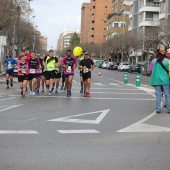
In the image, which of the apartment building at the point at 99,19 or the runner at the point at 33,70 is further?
the apartment building at the point at 99,19

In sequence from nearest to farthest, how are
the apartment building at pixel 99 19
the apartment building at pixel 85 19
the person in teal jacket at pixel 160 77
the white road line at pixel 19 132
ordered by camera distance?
the white road line at pixel 19 132
the person in teal jacket at pixel 160 77
the apartment building at pixel 99 19
the apartment building at pixel 85 19

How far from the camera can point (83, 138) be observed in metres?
7.87

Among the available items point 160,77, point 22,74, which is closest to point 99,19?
point 22,74

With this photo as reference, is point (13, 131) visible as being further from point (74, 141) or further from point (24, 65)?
point (24, 65)

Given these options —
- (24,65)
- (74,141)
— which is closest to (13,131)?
(74,141)

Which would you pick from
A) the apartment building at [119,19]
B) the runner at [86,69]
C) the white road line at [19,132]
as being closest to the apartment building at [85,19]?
the apartment building at [119,19]

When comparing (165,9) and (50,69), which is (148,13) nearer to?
(165,9)

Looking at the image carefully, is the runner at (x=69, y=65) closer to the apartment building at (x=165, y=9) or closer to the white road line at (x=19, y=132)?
the white road line at (x=19, y=132)

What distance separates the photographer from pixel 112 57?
113 metres

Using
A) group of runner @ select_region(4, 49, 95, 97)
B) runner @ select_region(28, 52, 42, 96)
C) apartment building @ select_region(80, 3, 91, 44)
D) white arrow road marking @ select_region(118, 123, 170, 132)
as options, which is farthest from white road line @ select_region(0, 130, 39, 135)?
apartment building @ select_region(80, 3, 91, 44)

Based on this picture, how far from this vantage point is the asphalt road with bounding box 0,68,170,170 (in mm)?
6012

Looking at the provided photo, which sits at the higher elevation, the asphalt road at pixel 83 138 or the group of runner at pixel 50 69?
the group of runner at pixel 50 69

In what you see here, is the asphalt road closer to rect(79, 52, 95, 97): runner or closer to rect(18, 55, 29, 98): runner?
rect(18, 55, 29, 98): runner

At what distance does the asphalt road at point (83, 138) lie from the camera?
6.01 metres
